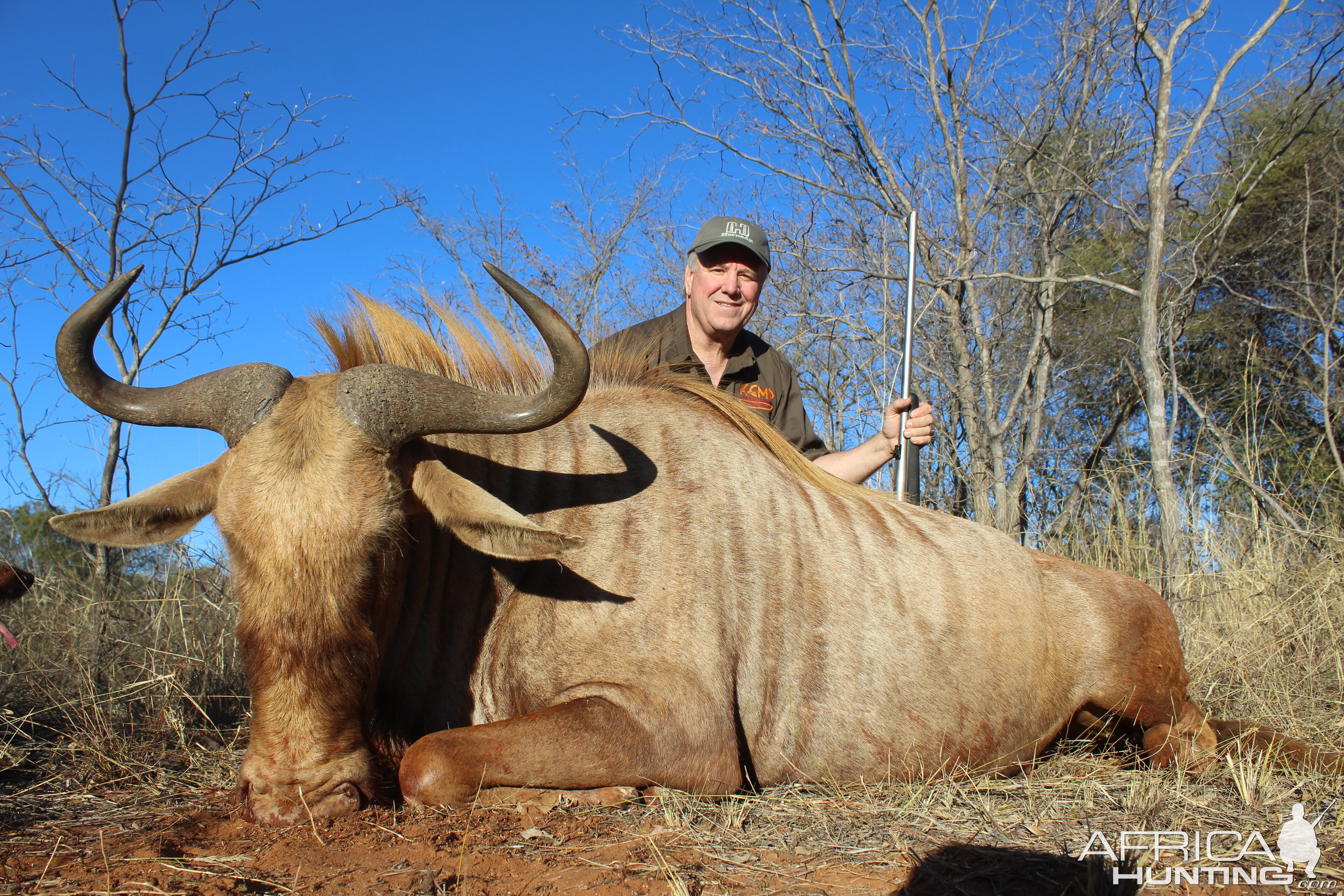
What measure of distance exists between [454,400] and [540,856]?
1.45 meters

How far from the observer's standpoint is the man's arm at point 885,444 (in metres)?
4.89

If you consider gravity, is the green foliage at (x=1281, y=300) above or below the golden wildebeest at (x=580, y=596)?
above

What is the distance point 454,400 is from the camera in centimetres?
291

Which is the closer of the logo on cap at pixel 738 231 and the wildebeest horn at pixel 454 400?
the wildebeest horn at pixel 454 400

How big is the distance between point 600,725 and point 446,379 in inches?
50.7

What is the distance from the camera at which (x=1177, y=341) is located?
11.2 meters

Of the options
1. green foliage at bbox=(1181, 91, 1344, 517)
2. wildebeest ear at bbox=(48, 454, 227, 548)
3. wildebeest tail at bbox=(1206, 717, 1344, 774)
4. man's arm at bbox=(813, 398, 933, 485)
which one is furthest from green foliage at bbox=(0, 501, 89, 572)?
green foliage at bbox=(1181, 91, 1344, 517)

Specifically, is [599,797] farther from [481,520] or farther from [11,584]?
[11,584]

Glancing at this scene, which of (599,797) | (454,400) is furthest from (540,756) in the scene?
(454,400)

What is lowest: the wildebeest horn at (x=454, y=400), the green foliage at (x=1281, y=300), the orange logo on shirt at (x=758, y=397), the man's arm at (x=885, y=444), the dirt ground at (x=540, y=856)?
the dirt ground at (x=540, y=856)

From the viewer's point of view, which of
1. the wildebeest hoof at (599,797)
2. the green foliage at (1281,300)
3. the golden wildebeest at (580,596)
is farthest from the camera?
the green foliage at (1281,300)

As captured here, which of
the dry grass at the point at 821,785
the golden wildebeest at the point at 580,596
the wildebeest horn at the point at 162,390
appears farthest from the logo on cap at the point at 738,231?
the dry grass at the point at 821,785

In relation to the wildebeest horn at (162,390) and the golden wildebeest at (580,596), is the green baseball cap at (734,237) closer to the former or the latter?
the golden wildebeest at (580,596)

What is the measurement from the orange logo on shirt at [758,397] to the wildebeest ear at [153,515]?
338 centimetres
